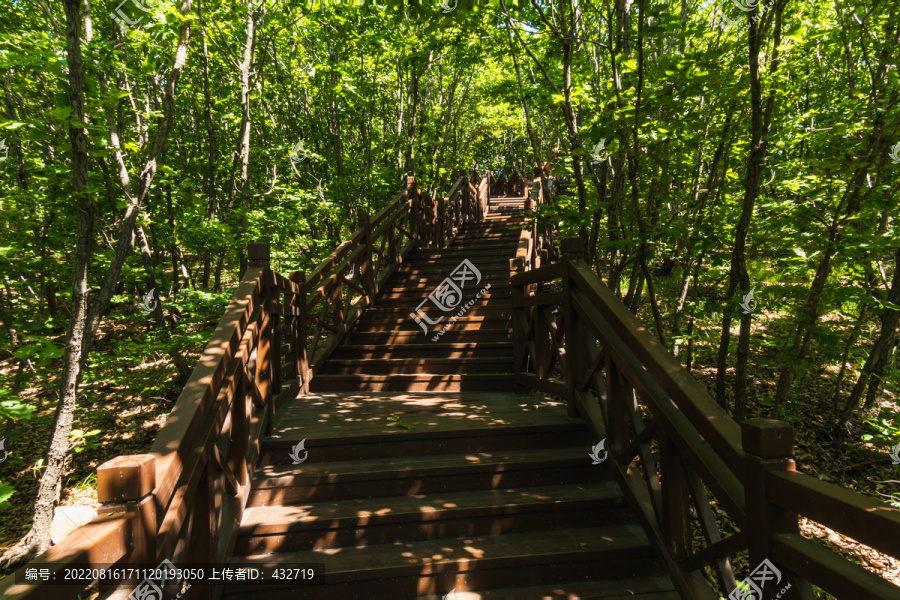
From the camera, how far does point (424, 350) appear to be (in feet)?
18.7

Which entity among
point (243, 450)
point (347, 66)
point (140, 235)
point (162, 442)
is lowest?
point (243, 450)

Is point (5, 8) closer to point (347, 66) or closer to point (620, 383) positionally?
point (347, 66)

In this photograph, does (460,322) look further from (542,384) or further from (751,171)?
(751,171)

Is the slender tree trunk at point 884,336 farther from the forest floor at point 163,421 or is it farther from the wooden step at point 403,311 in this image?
the wooden step at point 403,311

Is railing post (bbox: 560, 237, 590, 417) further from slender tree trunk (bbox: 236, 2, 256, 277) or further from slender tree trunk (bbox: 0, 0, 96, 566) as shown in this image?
slender tree trunk (bbox: 236, 2, 256, 277)

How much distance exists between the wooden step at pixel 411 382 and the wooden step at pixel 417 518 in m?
1.91

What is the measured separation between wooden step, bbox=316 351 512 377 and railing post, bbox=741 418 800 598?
347 cm

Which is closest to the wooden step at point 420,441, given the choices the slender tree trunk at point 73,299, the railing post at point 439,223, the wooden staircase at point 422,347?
the wooden staircase at point 422,347

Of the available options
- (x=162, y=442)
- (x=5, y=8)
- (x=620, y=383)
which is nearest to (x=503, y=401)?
(x=620, y=383)

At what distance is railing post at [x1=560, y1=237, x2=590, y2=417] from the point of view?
352 cm

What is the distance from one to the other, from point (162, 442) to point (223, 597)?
1.14 meters

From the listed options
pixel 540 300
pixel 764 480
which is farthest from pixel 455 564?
pixel 540 300

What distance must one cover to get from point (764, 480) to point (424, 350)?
429 centimetres

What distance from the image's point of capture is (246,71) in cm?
731
